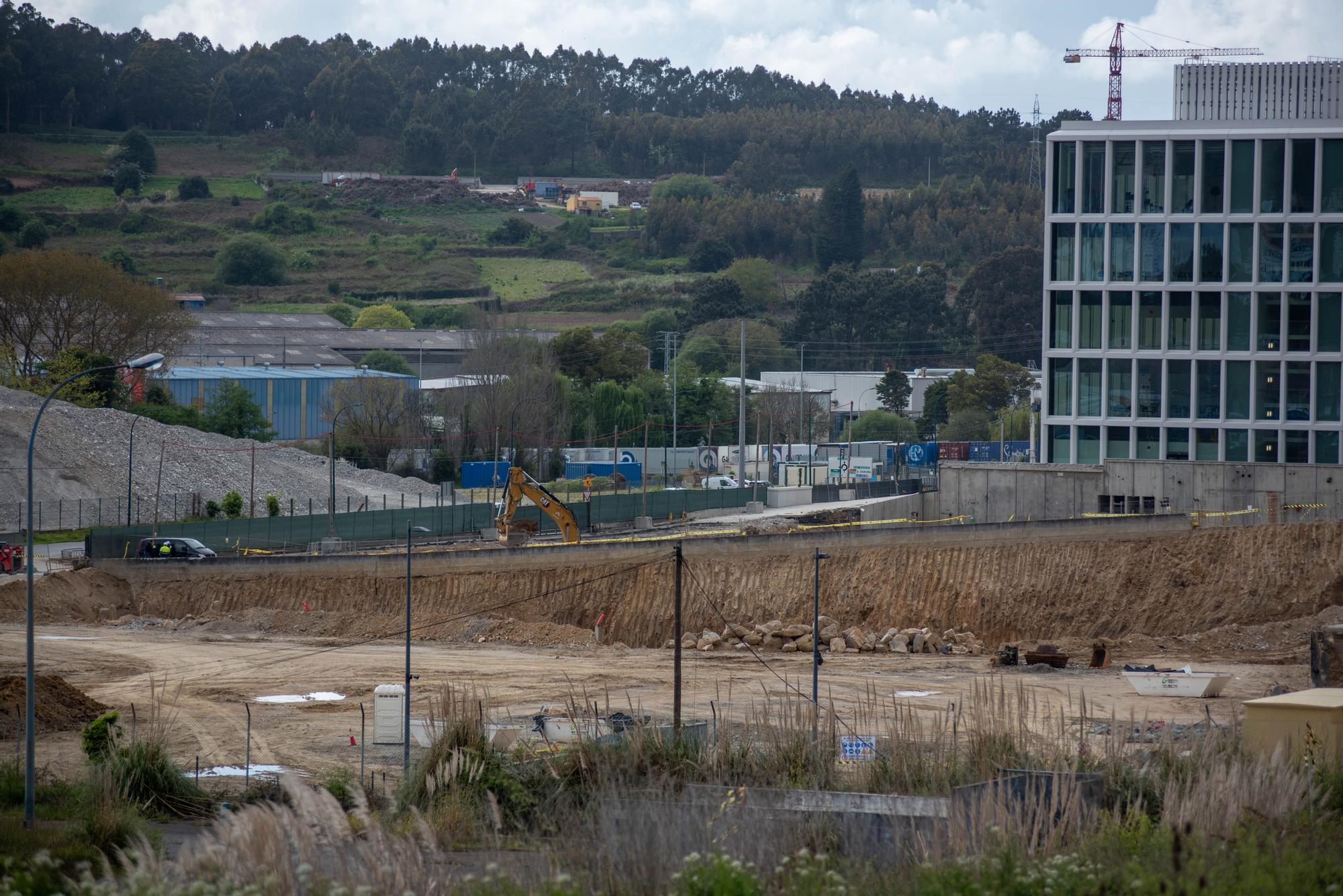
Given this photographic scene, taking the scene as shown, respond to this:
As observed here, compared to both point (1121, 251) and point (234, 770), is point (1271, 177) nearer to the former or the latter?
point (1121, 251)

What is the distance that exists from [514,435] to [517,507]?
118 ft

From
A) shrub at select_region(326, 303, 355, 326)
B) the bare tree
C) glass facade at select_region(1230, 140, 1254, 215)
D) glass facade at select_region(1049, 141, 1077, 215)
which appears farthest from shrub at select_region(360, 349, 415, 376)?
glass facade at select_region(1230, 140, 1254, 215)

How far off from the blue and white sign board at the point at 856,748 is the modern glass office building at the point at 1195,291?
4162 cm

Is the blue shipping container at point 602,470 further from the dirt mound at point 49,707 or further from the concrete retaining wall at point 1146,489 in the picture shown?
the dirt mound at point 49,707

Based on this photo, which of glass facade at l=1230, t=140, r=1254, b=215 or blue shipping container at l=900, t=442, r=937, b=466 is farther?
blue shipping container at l=900, t=442, r=937, b=466

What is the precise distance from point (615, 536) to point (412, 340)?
81442 millimetres

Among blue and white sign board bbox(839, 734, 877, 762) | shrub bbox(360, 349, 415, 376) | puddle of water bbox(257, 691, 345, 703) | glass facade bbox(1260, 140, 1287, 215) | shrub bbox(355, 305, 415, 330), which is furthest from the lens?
shrub bbox(355, 305, 415, 330)

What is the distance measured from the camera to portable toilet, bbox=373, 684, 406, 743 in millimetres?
29031

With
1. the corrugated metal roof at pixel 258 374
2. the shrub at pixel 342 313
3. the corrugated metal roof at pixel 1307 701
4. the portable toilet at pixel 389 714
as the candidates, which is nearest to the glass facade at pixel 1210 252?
the portable toilet at pixel 389 714

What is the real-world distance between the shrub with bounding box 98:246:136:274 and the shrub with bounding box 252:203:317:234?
3037 cm

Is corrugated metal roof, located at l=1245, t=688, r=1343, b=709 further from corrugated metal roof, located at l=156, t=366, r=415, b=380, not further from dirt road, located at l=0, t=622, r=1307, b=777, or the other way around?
corrugated metal roof, located at l=156, t=366, r=415, b=380

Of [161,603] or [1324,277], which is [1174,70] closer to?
[1324,277]

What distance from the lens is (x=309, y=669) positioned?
3966 centimetres

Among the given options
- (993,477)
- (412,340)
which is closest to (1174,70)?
(993,477)
